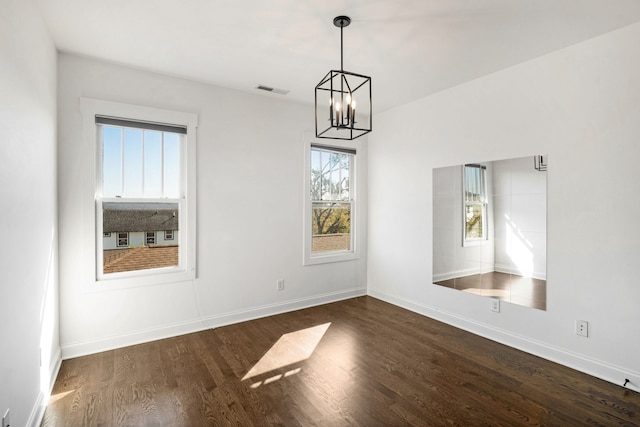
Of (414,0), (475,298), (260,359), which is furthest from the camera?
(475,298)

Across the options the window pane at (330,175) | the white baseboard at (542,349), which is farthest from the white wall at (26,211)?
the white baseboard at (542,349)

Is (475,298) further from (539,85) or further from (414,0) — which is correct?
(414,0)

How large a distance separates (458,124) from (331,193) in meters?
1.85

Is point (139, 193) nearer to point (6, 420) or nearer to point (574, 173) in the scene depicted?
point (6, 420)

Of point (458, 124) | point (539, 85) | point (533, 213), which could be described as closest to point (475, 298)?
Result: point (533, 213)

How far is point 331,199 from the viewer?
185 inches

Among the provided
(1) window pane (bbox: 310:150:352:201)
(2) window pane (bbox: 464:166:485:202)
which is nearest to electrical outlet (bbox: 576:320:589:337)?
(2) window pane (bbox: 464:166:485:202)

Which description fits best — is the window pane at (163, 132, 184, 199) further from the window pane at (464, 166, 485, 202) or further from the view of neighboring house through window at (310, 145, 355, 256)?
the window pane at (464, 166, 485, 202)

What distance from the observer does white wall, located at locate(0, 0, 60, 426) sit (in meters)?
1.59

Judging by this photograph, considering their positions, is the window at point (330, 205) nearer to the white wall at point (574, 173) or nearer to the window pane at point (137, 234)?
the white wall at point (574, 173)

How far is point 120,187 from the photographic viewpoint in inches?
126

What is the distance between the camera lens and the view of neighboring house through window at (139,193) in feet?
10.4

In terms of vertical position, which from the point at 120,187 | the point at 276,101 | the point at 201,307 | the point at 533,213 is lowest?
the point at 201,307

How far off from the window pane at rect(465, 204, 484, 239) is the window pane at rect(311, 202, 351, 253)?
172cm
